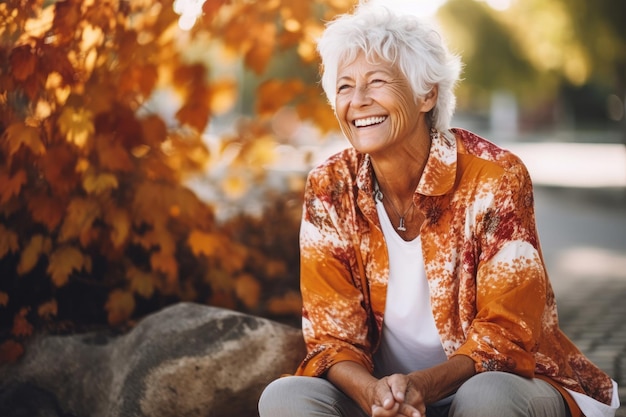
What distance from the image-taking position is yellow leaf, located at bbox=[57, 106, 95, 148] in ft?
12.8

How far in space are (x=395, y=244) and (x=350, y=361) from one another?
0.41 m

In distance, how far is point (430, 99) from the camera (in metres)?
2.87

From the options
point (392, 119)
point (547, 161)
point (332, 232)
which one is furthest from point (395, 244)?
point (547, 161)

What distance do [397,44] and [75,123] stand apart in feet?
5.91

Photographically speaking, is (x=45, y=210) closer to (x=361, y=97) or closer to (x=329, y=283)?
(x=329, y=283)

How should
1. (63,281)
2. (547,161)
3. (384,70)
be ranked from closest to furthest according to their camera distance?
(384,70) < (63,281) < (547,161)

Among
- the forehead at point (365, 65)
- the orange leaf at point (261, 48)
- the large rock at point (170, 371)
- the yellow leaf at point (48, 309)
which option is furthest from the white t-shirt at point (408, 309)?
the orange leaf at point (261, 48)

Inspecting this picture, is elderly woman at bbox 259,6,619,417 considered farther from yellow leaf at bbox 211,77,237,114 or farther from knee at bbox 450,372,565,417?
yellow leaf at bbox 211,77,237,114

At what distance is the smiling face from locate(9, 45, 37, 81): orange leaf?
154 centimetres

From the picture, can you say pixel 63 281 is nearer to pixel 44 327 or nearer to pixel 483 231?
pixel 44 327

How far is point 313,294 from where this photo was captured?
2816 millimetres

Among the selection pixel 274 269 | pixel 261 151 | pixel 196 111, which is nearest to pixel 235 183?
pixel 261 151

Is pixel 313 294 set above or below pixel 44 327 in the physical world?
above

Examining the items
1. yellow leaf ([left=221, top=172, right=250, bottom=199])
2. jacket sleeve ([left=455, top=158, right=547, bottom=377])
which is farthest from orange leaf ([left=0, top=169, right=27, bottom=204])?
yellow leaf ([left=221, top=172, right=250, bottom=199])
